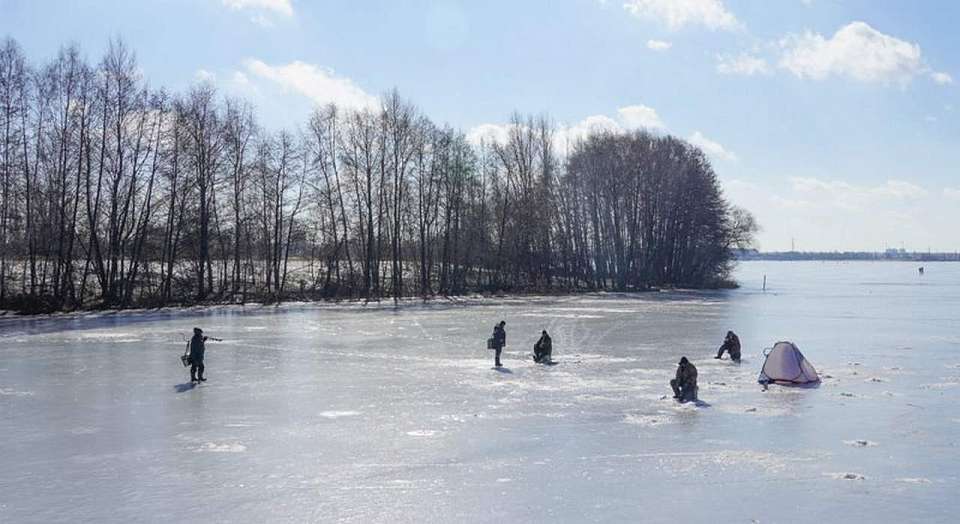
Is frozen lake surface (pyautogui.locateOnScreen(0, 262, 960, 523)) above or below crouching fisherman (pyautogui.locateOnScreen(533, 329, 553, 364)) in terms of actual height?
below

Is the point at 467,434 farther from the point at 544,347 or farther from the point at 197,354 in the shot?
the point at 544,347

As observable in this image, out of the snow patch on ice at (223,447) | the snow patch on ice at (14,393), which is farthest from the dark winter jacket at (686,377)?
the snow patch on ice at (14,393)

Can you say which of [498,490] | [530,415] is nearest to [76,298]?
[530,415]

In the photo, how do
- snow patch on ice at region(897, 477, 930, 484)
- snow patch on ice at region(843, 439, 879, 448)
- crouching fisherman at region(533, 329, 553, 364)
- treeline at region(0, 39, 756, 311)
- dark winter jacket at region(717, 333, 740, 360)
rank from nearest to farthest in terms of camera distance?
snow patch on ice at region(897, 477, 930, 484), snow patch on ice at region(843, 439, 879, 448), crouching fisherman at region(533, 329, 553, 364), dark winter jacket at region(717, 333, 740, 360), treeline at region(0, 39, 756, 311)

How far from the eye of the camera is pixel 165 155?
48219mm

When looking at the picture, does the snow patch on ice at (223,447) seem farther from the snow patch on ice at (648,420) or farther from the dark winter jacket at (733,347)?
the dark winter jacket at (733,347)

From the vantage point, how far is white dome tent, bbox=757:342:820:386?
56.8ft

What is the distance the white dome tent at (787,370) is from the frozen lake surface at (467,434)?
20.6 inches

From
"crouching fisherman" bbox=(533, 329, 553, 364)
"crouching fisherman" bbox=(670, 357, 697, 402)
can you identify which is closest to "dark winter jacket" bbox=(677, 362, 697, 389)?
"crouching fisherman" bbox=(670, 357, 697, 402)

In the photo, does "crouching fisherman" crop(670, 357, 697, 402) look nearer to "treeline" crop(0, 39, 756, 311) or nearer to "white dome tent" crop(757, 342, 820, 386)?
"white dome tent" crop(757, 342, 820, 386)

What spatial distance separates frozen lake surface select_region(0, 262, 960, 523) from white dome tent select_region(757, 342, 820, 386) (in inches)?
20.6

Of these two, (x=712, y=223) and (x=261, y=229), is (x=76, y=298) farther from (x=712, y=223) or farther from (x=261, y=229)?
(x=712, y=223)

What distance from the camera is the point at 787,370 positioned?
17453mm

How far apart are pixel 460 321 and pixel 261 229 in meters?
28.0
